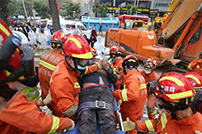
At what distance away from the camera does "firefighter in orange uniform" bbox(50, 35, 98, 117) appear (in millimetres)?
1525

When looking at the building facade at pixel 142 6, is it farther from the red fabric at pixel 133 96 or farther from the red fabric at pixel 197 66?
the red fabric at pixel 133 96

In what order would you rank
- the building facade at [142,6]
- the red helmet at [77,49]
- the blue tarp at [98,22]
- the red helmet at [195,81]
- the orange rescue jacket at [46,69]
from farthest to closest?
the building facade at [142,6], the blue tarp at [98,22], the orange rescue jacket at [46,69], the red helmet at [195,81], the red helmet at [77,49]

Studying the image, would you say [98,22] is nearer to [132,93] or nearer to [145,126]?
[132,93]

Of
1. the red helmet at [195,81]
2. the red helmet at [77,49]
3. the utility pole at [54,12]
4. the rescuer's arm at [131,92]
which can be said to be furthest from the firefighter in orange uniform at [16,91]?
the utility pole at [54,12]

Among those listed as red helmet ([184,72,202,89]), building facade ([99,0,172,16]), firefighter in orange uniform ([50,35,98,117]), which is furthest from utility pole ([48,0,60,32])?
building facade ([99,0,172,16])

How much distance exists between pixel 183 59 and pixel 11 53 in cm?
706

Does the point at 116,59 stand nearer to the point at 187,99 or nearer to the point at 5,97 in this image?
the point at 187,99

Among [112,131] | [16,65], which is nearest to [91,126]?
[112,131]

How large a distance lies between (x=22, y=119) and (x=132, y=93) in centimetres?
164

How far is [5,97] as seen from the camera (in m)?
0.81

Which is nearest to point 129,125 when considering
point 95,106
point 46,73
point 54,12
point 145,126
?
point 145,126

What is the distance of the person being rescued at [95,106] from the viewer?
1526 mm

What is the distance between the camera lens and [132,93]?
1.98 m

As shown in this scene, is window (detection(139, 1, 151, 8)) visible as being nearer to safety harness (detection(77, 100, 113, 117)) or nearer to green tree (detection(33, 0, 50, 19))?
green tree (detection(33, 0, 50, 19))
